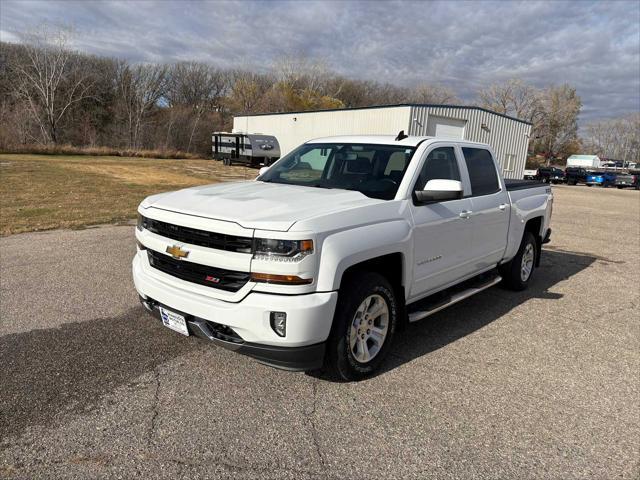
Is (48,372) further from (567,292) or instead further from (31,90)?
(31,90)

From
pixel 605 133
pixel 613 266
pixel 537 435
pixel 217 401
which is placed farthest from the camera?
pixel 605 133

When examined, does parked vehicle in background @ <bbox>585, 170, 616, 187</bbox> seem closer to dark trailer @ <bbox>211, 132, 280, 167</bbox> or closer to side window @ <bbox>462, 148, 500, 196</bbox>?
dark trailer @ <bbox>211, 132, 280, 167</bbox>

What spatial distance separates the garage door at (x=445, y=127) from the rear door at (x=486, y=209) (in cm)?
2121

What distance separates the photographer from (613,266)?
27.2 feet

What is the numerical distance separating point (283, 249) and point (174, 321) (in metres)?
1.13

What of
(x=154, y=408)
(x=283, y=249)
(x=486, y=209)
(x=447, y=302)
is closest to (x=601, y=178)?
(x=486, y=209)

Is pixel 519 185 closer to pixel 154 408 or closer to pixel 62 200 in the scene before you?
pixel 154 408

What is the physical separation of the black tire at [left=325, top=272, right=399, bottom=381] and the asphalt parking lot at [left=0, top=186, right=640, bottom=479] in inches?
5.6

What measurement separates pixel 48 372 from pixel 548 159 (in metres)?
105

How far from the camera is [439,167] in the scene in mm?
4559

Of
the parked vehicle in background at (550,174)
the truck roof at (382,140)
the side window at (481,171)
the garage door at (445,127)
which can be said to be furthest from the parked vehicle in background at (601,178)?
the truck roof at (382,140)

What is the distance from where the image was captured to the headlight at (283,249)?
9.87 ft

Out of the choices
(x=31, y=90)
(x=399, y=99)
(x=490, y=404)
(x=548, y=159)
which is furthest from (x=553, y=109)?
(x=490, y=404)

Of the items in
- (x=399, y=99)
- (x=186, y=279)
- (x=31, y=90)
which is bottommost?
(x=186, y=279)
